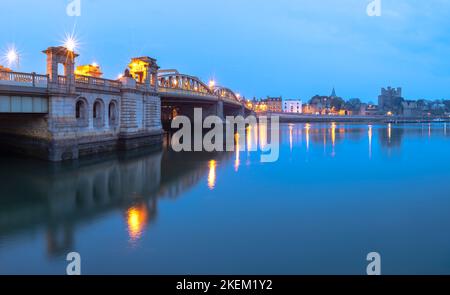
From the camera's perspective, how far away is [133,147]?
34.4 meters

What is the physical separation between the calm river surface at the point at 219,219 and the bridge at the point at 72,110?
1.88 m

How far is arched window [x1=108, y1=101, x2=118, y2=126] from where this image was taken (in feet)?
107

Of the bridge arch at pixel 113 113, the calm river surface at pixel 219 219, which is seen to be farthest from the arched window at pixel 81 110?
the calm river surface at pixel 219 219

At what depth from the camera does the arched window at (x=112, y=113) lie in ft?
107

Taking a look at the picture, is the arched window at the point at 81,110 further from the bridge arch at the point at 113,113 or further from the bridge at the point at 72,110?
the bridge arch at the point at 113,113

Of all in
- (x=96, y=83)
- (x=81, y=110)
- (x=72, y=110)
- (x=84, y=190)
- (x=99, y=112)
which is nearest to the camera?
(x=84, y=190)

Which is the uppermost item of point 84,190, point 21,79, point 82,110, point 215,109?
point 215,109

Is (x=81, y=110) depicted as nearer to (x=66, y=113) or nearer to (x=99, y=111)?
(x=99, y=111)

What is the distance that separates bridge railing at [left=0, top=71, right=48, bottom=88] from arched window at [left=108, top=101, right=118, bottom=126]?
8114 mm

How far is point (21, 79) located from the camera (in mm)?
23438

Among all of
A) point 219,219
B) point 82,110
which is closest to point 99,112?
point 82,110

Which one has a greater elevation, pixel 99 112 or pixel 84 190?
pixel 99 112

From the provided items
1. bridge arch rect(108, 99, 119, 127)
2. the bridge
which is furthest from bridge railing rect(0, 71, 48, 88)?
bridge arch rect(108, 99, 119, 127)

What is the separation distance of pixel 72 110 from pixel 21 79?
12.6ft
